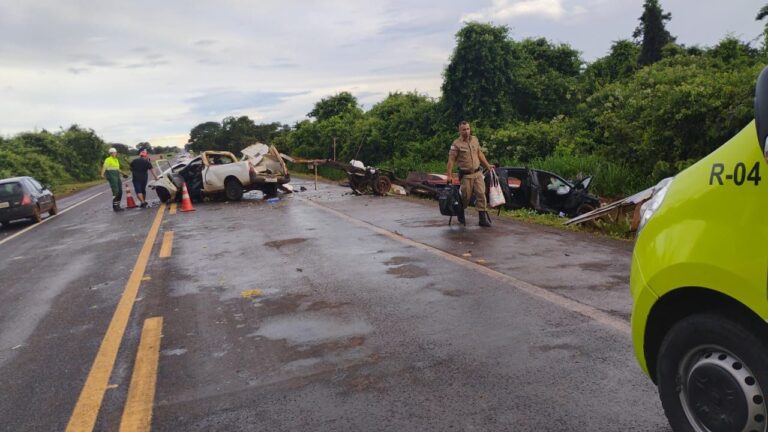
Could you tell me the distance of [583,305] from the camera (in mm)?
5480

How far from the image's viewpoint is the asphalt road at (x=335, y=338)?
11.6 feet

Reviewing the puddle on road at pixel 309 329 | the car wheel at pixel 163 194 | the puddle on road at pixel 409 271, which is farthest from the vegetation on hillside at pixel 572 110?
the car wheel at pixel 163 194

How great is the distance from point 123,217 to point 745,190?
55.7ft

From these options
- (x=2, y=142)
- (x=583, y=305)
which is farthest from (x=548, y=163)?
(x=2, y=142)

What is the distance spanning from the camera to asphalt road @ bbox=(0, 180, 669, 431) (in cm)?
354

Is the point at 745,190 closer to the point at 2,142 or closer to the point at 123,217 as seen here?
the point at 123,217

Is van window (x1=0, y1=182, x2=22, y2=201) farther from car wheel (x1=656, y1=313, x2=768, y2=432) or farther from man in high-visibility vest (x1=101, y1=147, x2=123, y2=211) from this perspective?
car wheel (x1=656, y1=313, x2=768, y2=432)

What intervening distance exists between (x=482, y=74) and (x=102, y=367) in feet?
Result: 71.9

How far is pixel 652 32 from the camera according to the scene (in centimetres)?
3859

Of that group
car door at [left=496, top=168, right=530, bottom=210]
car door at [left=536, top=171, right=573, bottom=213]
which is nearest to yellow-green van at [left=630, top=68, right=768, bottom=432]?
car door at [left=536, top=171, right=573, bottom=213]

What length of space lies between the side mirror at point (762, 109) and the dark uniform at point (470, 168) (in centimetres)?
831

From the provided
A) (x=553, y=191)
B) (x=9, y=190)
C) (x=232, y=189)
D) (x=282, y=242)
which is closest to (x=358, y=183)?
(x=232, y=189)

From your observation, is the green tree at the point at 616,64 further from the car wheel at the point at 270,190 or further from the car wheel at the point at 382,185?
the car wheel at the point at 270,190

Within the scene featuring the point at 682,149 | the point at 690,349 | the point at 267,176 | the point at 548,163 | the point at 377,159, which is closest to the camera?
the point at 690,349
